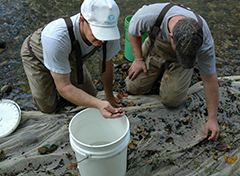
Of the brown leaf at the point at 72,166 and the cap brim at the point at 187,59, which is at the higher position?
the cap brim at the point at 187,59

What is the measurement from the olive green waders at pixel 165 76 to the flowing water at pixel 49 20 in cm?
80

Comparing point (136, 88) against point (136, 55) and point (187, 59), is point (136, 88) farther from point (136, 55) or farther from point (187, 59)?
point (187, 59)

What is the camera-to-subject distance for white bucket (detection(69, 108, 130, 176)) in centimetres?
134

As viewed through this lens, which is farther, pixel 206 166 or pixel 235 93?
pixel 235 93

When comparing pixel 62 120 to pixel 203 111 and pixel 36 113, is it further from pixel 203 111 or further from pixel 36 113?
pixel 203 111

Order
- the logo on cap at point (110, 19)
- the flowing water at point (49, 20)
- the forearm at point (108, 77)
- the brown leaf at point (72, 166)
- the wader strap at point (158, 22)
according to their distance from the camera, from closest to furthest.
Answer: the logo on cap at point (110, 19) → the brown leaf at point (72, 166) → the wader strap at point (158, 22) → the forearm at point (108, 77) → the flowing water at point (49, 20)

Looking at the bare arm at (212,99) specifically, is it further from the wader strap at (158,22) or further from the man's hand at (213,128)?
the wader strap at (158,22)

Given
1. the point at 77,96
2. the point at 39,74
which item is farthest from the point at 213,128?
the point at 39,74

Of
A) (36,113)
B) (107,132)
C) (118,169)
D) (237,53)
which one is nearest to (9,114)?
(36,113)

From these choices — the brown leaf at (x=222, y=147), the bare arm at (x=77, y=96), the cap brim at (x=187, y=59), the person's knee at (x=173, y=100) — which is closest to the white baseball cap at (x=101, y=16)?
the bare arm at (x=77, y=96)

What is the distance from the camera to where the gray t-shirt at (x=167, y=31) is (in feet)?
6.34

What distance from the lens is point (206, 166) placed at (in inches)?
72.7

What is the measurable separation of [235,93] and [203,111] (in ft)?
1.92

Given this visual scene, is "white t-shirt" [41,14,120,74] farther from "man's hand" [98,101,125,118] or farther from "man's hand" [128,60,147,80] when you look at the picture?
"man's hand" [128,60,147,80]
